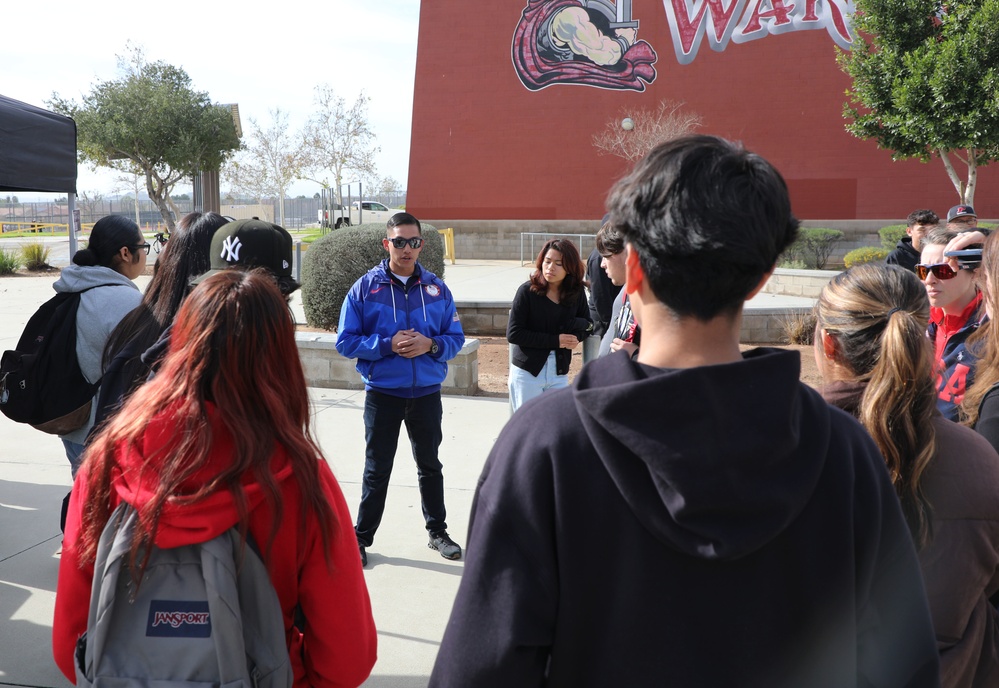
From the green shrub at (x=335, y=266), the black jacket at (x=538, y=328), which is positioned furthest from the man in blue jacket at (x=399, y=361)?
the green shrub at (x=335, y=266)

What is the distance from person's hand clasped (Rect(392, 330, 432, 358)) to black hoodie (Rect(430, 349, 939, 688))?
2.96 metres

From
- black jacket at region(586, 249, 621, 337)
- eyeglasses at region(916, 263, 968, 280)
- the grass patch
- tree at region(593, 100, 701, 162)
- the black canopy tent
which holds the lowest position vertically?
the grass patch

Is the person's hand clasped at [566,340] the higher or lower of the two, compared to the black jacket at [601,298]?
lower

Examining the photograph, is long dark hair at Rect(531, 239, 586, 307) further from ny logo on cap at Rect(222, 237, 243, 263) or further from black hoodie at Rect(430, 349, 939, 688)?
black hoodie at Rect(430, 349, 939, 688)

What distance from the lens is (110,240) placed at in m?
3.62

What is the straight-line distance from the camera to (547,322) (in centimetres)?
525

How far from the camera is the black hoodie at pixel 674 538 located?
3.81ft

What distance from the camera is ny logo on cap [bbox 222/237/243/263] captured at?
2.76 meters

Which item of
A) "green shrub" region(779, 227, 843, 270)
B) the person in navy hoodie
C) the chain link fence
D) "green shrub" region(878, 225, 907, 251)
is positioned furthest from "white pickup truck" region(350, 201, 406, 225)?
the person in navy hoodie

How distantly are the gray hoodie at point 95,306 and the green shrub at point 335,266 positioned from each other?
19.6 ft

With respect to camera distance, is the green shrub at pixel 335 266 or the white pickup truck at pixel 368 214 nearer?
the green shrub at pixel 335 266

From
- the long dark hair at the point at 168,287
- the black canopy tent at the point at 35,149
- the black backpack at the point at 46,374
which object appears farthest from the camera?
the black canopy tent at the point at 35,149

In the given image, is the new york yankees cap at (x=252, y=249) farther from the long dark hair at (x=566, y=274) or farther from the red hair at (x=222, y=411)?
the long dark hair at (x=566, y=274)

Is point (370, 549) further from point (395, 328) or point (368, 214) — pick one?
point (368, 214)
